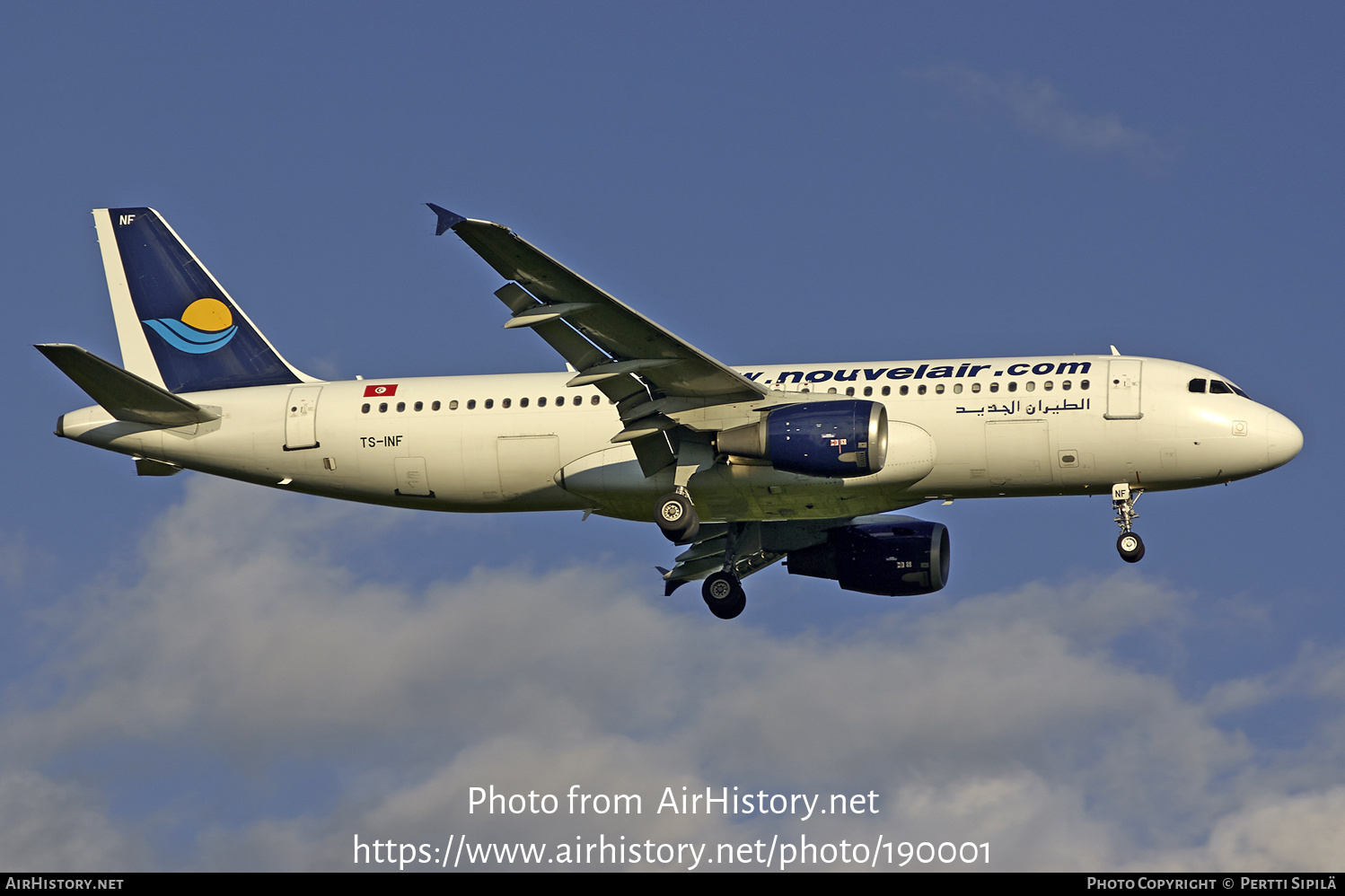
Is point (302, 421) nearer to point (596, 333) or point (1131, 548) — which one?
point (596, 333)

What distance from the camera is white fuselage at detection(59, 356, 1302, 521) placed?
1577 inches

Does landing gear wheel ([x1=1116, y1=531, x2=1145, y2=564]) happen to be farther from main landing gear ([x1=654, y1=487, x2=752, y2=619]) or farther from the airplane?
main landing gear ([x1=654, y1=487, x2=752, y2=619])

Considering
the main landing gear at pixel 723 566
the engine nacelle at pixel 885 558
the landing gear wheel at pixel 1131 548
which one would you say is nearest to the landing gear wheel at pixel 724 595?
the main landing gear at pixel 723 566

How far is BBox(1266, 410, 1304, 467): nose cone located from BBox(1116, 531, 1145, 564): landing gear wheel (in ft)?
12.1

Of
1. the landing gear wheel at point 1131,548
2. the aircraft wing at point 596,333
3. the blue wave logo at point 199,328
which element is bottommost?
the landing gear wheel at point 1131,548

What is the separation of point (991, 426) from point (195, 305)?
76.3 feet

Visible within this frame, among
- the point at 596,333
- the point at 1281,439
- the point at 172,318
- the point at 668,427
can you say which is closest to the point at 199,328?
the point at 172,318

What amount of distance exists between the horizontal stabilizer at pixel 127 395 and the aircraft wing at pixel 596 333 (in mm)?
11164

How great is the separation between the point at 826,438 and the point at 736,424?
2.89 m

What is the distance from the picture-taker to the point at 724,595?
1845 inches

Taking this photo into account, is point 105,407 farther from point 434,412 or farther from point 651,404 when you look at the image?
point 651,404

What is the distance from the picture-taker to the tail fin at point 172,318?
46781 millimetres

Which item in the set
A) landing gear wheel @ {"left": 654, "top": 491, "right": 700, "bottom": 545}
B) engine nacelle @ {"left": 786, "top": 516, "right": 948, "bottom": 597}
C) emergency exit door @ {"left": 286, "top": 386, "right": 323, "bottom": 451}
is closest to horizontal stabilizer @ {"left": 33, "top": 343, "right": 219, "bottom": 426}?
emergency exit door @ {"left": 286, "top": 386, "right": 323, "bottom": 451}

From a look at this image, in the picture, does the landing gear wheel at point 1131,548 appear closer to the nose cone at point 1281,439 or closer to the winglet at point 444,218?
the nose cone at point 1281,439
